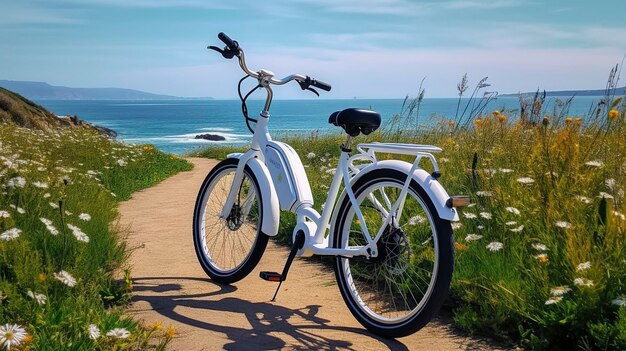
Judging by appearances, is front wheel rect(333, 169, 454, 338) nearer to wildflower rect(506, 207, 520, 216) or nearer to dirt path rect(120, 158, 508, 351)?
dirt path rect(120, 158, 508, 351)

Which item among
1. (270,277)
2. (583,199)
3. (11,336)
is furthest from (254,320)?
(583,199)

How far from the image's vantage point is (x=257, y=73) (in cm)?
492

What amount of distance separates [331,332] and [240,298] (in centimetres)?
98

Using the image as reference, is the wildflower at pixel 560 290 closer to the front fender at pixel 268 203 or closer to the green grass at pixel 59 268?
the front fender at pixel 268 203

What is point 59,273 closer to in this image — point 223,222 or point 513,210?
point 223,222

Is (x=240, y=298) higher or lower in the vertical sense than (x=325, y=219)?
lower

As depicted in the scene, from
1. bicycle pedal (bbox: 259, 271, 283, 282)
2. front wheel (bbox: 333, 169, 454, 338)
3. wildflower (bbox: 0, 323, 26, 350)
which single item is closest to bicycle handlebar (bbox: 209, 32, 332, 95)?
front wheel (bbox: 333, 169, 454, 338)

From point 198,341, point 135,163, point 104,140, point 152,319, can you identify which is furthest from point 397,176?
point 104,140

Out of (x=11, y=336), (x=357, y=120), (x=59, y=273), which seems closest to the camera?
(x=11, y=336)

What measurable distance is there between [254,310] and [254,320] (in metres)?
0.22

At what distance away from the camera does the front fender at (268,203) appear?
463 centimetres

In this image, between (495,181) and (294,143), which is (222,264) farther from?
(294,143)

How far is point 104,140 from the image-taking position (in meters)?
14.1

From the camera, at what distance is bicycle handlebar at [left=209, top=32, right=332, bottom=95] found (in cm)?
475
